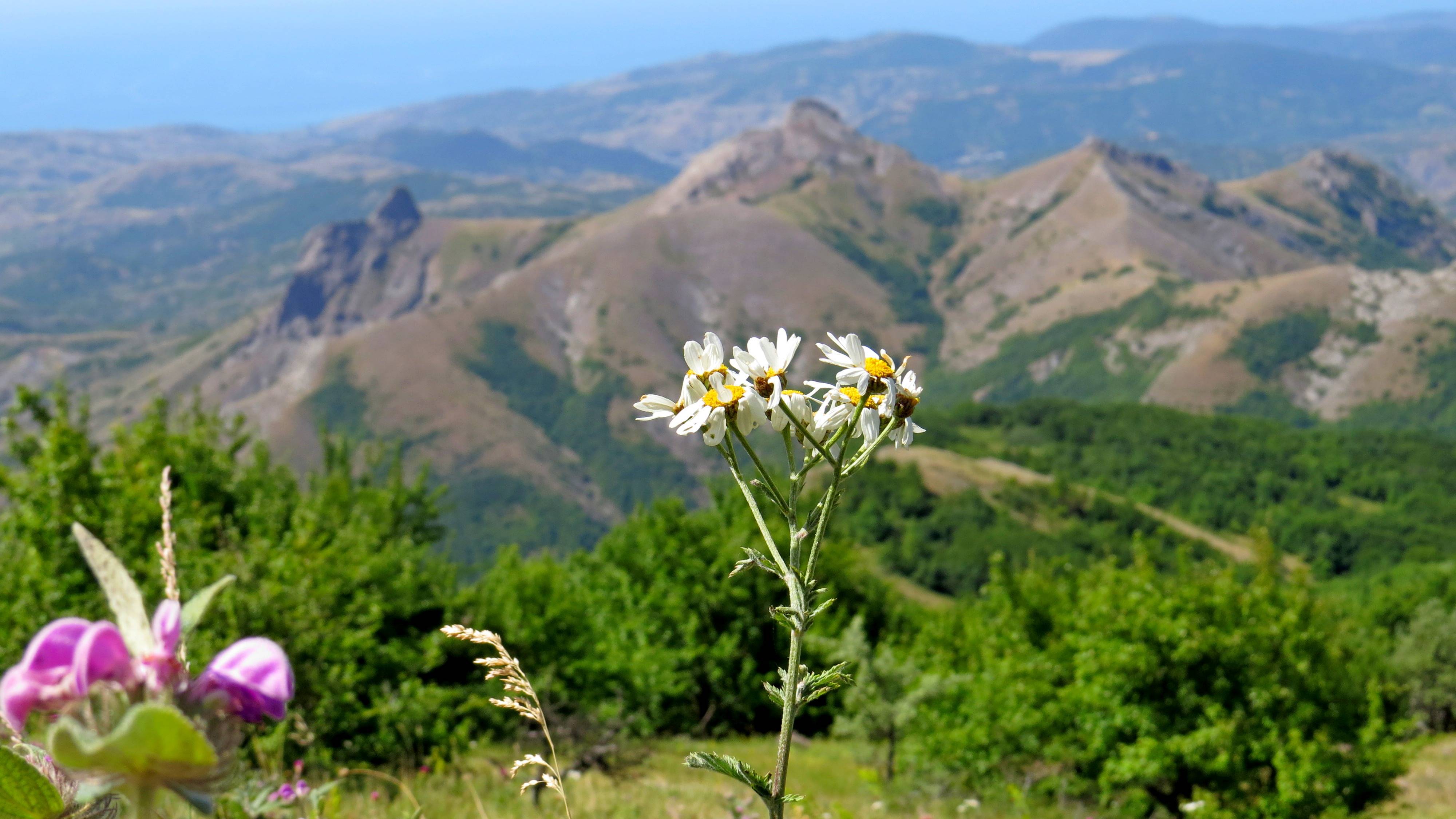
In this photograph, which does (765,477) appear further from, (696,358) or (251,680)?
(251,680)

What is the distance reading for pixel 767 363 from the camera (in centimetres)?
331

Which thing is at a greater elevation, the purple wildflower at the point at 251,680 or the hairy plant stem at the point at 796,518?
the purple wildflower at the point at 251,680

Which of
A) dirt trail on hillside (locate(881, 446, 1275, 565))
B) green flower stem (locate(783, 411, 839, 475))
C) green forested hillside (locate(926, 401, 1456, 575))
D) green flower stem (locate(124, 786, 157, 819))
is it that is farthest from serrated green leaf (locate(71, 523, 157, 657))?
green forested hillside (locate(926, 401, 1456, 575))

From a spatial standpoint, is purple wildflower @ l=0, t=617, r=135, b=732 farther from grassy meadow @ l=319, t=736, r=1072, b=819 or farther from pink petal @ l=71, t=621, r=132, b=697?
grassy meadow @ l=319, t=736, r=1072, b=819

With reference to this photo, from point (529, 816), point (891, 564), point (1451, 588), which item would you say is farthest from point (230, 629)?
point (891, 564)

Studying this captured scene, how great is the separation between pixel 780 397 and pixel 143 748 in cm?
199

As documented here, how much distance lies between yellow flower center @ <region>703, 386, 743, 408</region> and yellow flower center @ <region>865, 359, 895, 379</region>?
1.56 feet

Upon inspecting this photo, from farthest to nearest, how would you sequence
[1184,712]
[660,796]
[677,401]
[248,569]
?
[1184,712], [248,569], [660,796], [677,401]

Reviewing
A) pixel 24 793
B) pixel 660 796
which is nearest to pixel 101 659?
pixel 24 793

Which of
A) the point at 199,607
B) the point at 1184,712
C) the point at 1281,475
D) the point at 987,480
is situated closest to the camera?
the point at 199,607

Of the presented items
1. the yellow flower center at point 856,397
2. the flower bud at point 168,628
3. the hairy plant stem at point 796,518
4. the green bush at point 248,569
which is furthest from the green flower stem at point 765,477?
the green bush at point 248,569

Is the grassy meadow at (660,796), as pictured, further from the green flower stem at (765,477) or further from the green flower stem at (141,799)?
the green flower stem at (141,799)

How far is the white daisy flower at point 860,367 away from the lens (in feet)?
10.9

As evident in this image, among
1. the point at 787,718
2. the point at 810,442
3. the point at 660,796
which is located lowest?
the point at 660,796
